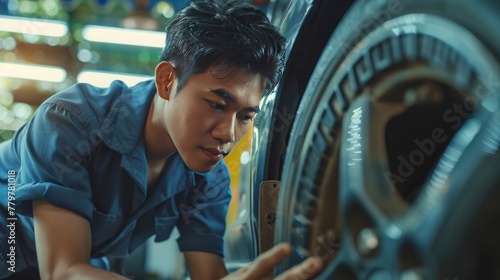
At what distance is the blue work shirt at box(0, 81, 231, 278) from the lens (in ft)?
2.48

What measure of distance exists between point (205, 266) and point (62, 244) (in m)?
0.24

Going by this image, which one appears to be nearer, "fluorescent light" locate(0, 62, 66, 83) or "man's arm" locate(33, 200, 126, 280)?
"man's arm" locate(33, 200, 126, 280)

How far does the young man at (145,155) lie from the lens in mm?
674

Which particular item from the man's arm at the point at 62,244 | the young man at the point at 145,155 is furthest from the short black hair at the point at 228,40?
the man's arm at the point at 62,244

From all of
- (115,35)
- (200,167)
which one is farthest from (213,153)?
(115,35)

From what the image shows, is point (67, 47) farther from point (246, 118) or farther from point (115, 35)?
point (246, 118)

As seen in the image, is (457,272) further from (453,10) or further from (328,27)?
(328,27)

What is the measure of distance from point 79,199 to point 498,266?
1.60 feet

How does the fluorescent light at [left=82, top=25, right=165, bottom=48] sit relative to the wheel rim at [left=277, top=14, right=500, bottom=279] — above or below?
above

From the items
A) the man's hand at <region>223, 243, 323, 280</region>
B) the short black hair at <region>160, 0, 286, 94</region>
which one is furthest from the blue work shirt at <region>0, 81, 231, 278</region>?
the man's hand at <region>223, 243, 323, 280</region>

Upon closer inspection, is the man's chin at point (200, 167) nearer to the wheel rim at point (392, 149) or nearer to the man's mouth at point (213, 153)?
the man's mouth at point (213, 153)

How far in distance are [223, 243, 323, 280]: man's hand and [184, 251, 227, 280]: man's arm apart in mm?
265

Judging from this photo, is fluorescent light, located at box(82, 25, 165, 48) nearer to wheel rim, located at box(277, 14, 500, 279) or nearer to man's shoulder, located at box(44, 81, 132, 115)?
man's shoulder, located at box(44, 81, 132, 115)

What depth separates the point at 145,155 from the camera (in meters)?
0.80
